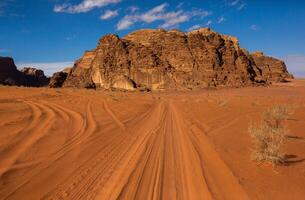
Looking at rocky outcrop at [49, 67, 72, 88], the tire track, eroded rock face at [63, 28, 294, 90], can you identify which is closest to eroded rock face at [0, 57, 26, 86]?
rocky outcrop at [49, 67, 72, 88]

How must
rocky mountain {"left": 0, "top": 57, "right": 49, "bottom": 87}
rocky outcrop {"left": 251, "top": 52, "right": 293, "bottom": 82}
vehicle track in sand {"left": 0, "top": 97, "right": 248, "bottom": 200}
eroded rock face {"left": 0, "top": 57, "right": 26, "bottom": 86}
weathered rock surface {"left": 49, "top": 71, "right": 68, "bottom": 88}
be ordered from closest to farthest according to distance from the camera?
vehicle track in sand {"left": 0, "top": 97, "right": 248, "bottom": 200}
weathered rock surface {"left": 49, "top": 71, "right": 68, "bottom": 88}
rocky mountain {"left": 0, "top": 57, "right": 49, "bottom": 87}
eroded rock face {"left": 0, "top": 57, "right": 26, "bottom": 86}
rocky outcrop {"left": 251, "top": 52, "right": 293, "bottom": 82}

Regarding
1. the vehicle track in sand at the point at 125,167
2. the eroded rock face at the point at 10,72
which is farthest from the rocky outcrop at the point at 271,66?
the vehicle track in sand at the point at 125,167

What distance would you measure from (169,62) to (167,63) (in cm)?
79

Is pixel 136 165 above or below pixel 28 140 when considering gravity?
below

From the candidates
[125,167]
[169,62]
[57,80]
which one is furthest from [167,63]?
[125,167]

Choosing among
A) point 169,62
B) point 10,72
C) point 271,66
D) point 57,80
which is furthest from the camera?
point 271,66

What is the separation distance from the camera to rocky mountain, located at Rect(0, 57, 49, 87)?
267 feet

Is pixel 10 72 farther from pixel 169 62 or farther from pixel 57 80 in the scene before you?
pixel 169 62

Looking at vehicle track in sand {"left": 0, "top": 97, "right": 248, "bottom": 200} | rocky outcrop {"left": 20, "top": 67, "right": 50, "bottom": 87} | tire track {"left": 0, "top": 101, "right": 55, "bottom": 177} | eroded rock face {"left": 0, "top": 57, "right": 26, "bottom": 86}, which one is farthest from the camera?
rocky outcrop {"left": 20, "top": 67, "right": 50, "bottom": 87}

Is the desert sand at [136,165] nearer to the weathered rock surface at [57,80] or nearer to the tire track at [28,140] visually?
the tire track at [28,140]

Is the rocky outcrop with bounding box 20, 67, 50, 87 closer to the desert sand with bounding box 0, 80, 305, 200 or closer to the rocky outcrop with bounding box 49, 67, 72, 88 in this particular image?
the rocky outcrop with bounding box 49, 67, 72, 88

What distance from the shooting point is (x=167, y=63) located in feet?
208

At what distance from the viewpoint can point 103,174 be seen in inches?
240

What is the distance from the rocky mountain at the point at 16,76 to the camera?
267 ft
